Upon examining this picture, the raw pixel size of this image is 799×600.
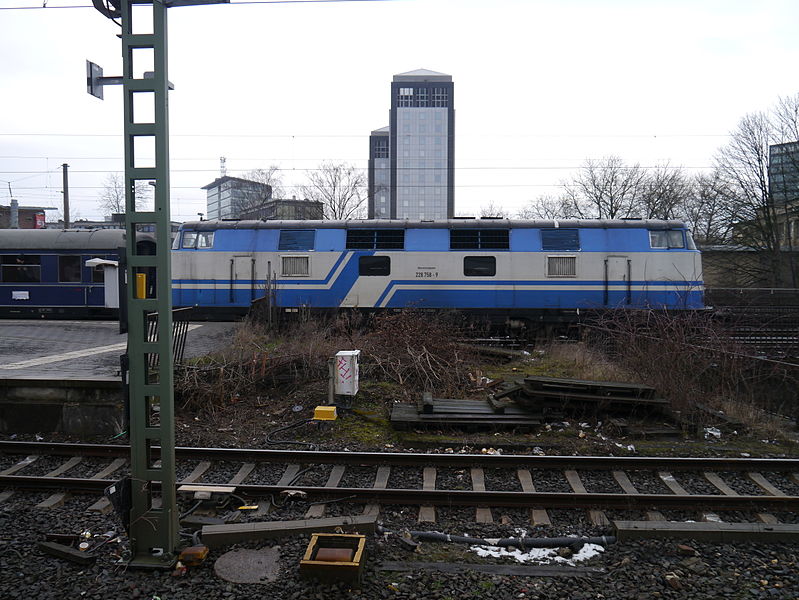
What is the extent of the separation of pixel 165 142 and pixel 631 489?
5683 mm

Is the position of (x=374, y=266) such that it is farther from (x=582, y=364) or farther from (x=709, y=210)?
(x=709, y=210)

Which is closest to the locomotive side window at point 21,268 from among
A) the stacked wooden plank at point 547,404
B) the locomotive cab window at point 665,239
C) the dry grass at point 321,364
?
the dry grass at point 321,364

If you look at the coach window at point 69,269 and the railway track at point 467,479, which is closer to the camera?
the railway track at point 467,479

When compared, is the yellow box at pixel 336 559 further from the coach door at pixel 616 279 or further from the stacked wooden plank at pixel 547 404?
the coach door at pixel 616 279

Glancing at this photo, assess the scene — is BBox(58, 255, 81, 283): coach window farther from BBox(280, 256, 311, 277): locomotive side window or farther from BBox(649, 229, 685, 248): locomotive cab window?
BBox(649, 229, 685, 248): locomotive cab window

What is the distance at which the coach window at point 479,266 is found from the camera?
15.7 meters

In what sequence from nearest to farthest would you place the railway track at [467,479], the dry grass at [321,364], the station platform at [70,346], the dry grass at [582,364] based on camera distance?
the railway track at [467,479]
the dry grass at [321,364]
the station platform at [70,346]
the dry grass at [582,364]

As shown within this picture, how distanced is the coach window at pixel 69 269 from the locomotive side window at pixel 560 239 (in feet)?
47.2

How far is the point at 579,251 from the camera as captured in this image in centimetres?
1563

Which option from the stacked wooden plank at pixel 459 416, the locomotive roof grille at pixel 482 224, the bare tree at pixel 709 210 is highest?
the bare tree at pixel 709 210

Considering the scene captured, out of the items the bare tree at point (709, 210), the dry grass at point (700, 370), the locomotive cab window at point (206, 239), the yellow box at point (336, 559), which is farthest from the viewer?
the bare tree at point (709, 210)

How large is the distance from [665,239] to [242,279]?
1201cm

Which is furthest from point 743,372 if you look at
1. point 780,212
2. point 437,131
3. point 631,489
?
point 437,131

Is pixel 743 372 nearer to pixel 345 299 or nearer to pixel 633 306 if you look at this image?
pixel 633 306
